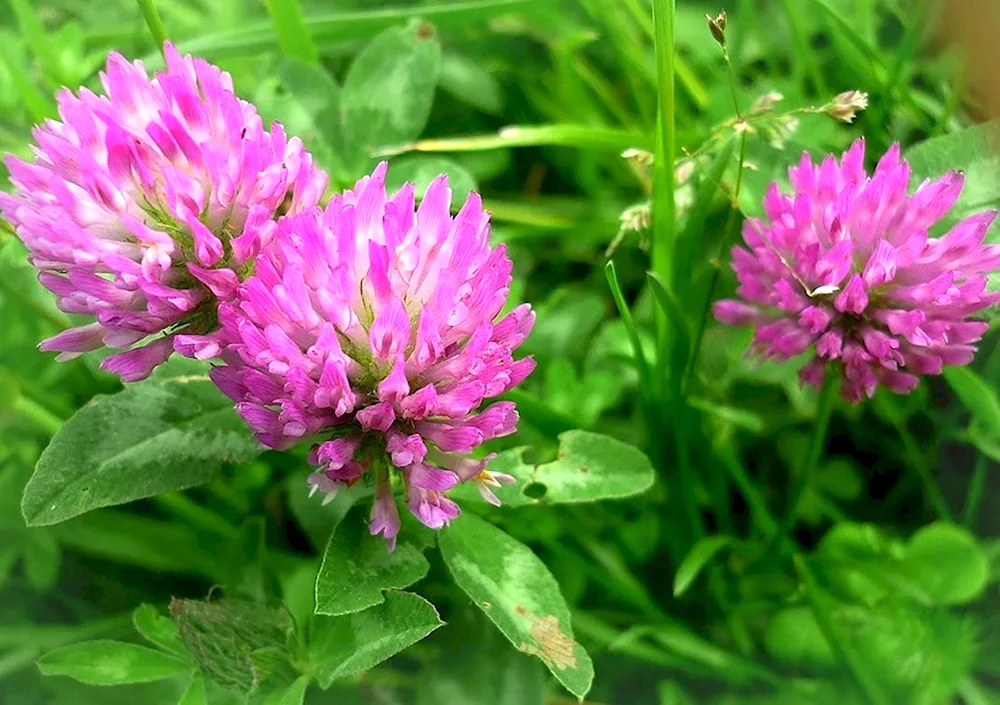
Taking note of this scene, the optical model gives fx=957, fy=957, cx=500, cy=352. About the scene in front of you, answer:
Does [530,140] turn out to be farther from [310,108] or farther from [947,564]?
[947,564]

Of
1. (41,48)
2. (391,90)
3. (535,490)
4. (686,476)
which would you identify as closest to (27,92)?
(41,48)

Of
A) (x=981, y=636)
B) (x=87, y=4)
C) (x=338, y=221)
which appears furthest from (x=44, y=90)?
(x=981, y=636)

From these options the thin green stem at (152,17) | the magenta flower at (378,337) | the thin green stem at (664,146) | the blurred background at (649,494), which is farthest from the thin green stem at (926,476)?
the thin green stem at (152,17)

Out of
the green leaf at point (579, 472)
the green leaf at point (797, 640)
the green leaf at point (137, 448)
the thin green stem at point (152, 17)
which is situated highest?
the thin green stem at point (152, 17)

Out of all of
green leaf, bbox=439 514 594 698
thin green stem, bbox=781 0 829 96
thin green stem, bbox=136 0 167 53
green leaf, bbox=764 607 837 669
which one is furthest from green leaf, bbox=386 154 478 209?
green leaf, bbox=764 607 837 669

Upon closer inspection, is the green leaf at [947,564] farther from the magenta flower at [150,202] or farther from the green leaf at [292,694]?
the magenta flower at [150,202]

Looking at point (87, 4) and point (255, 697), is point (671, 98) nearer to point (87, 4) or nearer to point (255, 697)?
point (255, 697)
